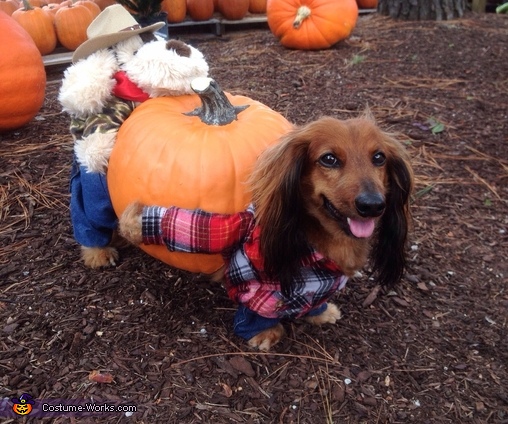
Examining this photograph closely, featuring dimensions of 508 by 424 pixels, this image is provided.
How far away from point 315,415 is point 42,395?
1.09m

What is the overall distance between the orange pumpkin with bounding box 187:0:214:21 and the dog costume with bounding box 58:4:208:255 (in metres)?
4.88

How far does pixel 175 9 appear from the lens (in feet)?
23.3

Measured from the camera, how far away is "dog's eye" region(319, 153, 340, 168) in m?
1.91

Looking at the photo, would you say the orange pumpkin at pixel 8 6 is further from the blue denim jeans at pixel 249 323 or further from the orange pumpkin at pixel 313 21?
the blue denim jeans at pixel 249 323

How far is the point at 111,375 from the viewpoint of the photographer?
215cm

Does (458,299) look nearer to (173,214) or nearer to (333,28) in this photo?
(173,214)

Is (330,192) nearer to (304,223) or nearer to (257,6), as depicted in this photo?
(304,223)

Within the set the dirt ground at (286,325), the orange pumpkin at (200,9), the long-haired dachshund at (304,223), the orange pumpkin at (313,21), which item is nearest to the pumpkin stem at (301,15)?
the orange pumpkin at (313,21)

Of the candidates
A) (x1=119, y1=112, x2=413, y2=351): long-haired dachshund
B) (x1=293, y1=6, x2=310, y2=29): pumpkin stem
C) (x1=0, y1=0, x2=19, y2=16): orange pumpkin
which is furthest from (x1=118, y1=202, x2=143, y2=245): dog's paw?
(x1=0, y1=0, x2=19, y2=16): orange pumpkin

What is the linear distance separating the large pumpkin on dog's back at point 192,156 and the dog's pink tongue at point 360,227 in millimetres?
547

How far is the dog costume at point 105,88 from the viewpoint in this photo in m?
2.45

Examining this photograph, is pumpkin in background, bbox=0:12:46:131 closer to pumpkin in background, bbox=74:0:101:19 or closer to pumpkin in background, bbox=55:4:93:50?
pumpkin in background, bbox=55:4:93:50

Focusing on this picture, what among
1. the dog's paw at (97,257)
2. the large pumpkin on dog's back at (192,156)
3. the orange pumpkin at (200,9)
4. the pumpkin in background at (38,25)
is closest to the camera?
the large pumpkin on dog's back at (192,156)

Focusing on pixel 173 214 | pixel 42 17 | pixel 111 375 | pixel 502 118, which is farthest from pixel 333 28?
pixel 111 375
